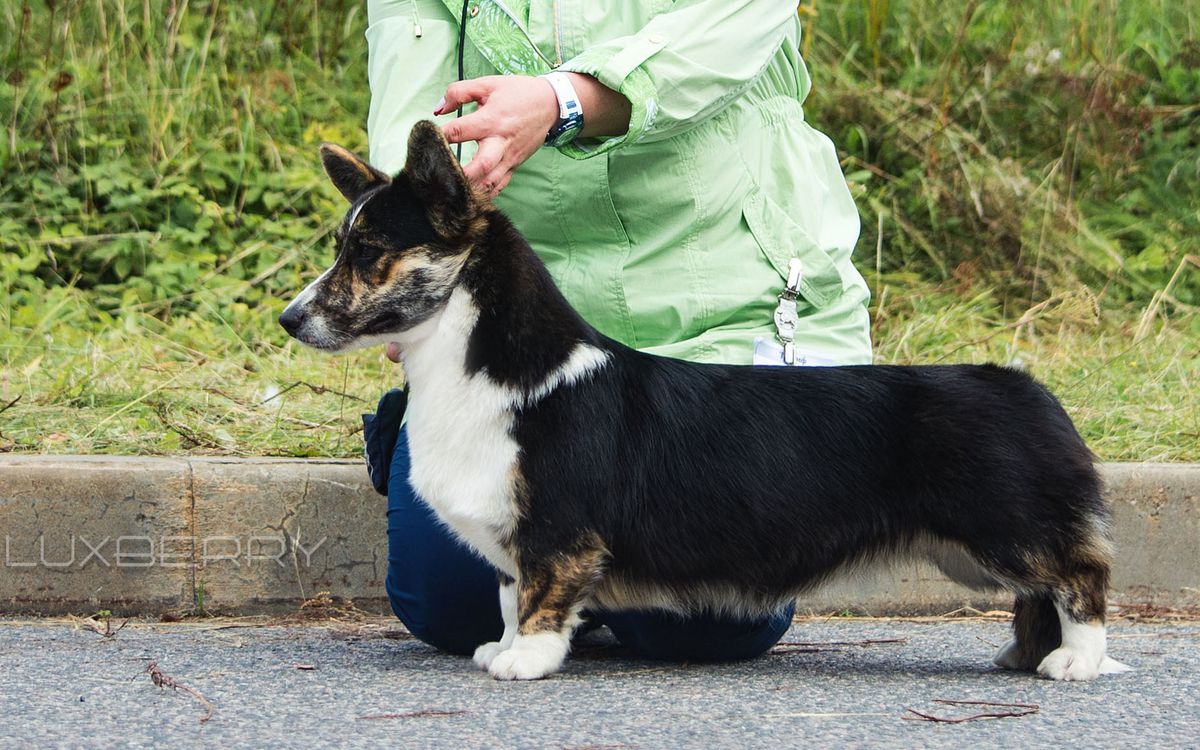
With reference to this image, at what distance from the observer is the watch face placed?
2.75m

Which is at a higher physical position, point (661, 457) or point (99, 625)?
point (661, 457)

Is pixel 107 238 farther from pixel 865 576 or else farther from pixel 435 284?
pixel 865 576

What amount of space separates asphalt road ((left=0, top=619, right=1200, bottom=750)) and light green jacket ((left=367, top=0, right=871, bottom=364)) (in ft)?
2.43

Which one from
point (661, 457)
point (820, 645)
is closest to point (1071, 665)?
point (820, 645)

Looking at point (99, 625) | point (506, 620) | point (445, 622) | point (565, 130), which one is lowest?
point (99, 625)

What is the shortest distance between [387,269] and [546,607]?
0.69 metres

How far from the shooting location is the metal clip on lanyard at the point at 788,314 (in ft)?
10.3

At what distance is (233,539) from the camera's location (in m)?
3.50

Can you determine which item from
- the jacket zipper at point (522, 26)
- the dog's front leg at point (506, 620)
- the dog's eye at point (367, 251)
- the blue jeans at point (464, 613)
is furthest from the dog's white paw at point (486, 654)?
the jacket zipper at point (522, 26)

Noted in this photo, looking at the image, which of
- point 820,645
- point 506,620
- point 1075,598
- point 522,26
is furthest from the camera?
point 820,645

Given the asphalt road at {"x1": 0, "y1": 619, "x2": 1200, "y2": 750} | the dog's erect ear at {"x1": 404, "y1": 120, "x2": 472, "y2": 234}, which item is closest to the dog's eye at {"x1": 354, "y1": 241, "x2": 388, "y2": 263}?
the dog's erect ear at {"x1": 404, "y1": 120, "x2": 472, "y2": 234}

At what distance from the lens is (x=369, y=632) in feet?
11.1

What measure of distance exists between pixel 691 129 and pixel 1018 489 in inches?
41.8

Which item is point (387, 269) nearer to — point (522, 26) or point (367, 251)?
point (367, 251)
